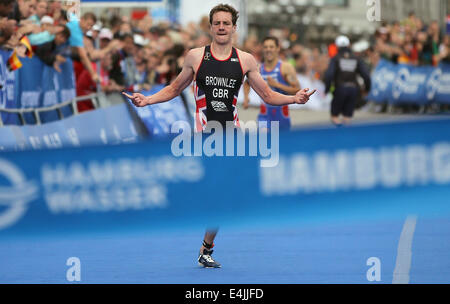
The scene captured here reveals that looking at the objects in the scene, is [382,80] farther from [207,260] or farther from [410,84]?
[207,260]

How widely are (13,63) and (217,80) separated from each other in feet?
18.3

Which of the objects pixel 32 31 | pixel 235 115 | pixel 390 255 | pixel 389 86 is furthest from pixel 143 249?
pixel 389 86

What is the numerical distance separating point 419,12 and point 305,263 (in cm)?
4483

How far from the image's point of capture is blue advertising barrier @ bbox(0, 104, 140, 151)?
12305 mm

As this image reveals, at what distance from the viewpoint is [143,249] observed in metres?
9.45

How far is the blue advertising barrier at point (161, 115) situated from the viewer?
14406 millimetres

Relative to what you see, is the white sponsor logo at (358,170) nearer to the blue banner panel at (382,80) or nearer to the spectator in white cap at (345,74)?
the spectator in white cap at (345,74)

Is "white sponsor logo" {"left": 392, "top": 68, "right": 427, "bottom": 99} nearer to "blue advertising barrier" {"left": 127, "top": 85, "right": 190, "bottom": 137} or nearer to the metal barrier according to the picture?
"blue advertising barrier" {"left": 127, "top": 85, "right": 190, "bottom": 137}

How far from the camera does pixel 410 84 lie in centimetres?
2884

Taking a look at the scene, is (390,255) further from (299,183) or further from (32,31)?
(32,31)

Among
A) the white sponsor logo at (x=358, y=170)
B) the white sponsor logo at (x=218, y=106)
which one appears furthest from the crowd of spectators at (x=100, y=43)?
the white sponsor logo at (x=358, y=170)

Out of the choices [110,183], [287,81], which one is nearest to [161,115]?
[287,81]

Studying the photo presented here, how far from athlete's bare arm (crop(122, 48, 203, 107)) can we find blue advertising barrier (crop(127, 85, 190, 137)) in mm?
5485
